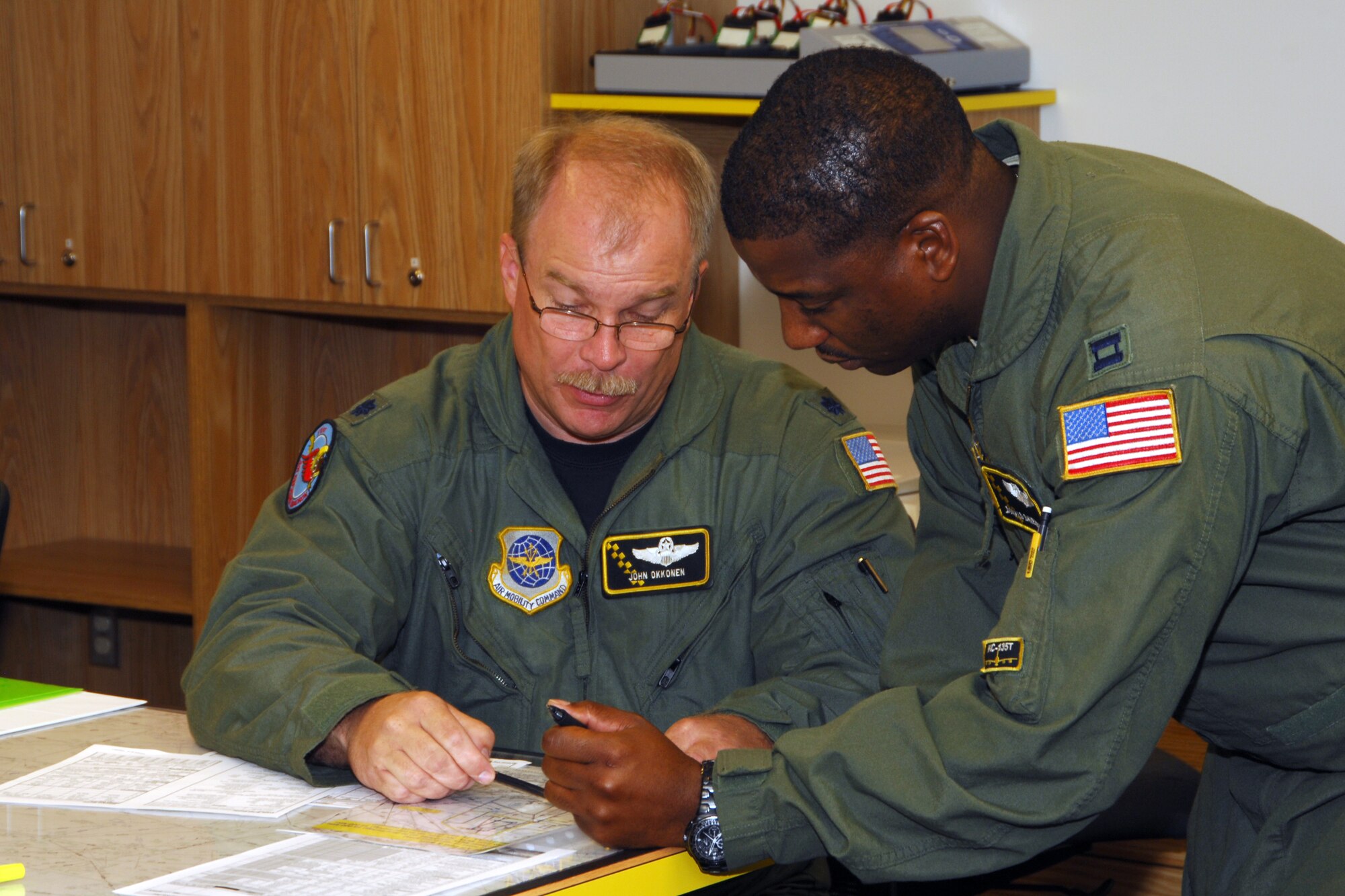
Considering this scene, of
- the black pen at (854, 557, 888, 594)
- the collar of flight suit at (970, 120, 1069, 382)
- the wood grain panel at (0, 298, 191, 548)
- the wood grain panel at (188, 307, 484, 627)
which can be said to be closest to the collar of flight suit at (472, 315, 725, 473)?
the black pen at (854, 557, 888, 594)

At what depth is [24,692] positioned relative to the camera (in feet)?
5.68

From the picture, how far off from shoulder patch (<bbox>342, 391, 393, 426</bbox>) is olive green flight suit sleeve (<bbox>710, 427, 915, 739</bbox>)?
1.69 ft

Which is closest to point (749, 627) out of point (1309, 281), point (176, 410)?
point (1309, 281)

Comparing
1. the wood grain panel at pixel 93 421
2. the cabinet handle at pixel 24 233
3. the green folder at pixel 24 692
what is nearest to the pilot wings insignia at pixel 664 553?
the green folder at pixel 24 692

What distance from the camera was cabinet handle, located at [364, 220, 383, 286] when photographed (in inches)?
106

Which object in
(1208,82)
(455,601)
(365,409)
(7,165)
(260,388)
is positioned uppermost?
(1208,82)

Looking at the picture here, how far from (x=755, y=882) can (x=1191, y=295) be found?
28.9 inches

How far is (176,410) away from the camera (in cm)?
358

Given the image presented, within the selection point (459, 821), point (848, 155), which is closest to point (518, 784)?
point (459, 821)

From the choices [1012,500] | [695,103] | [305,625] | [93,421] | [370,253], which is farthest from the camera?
[93,421]

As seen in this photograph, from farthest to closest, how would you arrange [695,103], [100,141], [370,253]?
1. [100,141]
2. [370,253]
3. [695,103]

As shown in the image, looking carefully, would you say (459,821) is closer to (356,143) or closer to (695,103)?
(695,103)

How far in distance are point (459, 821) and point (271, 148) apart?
1.82m

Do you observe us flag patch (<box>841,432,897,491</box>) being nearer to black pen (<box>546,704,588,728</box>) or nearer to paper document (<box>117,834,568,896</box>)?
black pen (<box>546,704,588,728</box>)
